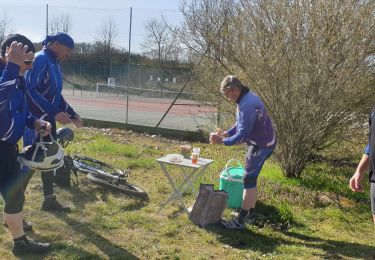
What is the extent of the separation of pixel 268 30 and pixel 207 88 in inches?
93.3

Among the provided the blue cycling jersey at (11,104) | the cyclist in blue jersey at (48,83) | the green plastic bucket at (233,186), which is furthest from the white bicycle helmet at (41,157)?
the green plastic bucket at (233,186)

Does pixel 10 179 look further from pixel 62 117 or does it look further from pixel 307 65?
pixel 307 65

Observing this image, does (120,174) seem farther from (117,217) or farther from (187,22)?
(187,22)

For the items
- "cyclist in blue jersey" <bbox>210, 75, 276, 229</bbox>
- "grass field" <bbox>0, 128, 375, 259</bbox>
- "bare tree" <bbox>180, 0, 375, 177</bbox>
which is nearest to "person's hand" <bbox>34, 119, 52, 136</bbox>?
"grass field" <bbox>0, 128, 375, 259</bbox>

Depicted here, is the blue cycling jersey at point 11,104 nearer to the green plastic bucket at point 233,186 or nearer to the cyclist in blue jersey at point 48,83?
the cyclist in blue jersey at point 48,83

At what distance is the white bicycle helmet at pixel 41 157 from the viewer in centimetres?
407

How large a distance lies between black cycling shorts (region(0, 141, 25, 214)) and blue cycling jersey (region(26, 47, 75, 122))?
2.94 ft

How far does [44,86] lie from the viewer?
190 inches

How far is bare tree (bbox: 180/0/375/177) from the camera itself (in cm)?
630

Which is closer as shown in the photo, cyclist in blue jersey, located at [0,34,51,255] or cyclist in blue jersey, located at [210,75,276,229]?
Answer: cyclist in blue jersey, located at [0,34,51,255]

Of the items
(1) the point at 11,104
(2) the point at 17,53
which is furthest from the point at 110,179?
(2) the point at 17,53

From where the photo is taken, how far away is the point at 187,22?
1017cm

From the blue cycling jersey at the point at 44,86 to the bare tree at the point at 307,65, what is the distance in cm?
315

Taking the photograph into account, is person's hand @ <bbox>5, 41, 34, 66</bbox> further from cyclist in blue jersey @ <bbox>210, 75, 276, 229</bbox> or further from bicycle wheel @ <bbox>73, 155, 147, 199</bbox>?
bicycle wheel @ <bbox>73, 155, 147, 199</bbox>
